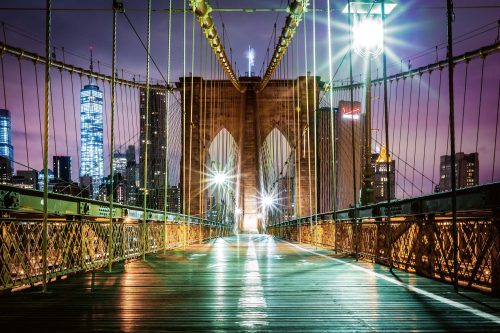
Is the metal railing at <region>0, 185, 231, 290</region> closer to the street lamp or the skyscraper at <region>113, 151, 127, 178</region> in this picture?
the street lamp

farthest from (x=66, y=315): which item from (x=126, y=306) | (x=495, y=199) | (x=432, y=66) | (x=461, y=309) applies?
(x=432, y=66)

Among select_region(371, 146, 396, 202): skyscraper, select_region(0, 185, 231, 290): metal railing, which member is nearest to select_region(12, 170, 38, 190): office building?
select_region(0, 185, 231, 290): metal railing

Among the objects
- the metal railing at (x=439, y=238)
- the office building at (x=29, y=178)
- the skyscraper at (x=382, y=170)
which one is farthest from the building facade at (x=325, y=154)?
the metal railing at (x=439, y=238)

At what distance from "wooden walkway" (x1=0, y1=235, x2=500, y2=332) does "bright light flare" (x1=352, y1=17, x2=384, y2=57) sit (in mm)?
6286

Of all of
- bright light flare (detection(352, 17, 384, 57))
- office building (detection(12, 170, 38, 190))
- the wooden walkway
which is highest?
bright light flare (detection(352, 17, 384, 57))

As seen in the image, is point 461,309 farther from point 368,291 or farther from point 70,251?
point 70,251

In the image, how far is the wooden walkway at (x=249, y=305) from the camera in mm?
3211

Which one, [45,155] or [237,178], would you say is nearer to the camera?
[45,155]

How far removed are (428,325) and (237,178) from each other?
41.2 m

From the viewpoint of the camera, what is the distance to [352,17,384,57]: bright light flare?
10.6 meters

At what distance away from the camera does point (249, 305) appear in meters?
3.92

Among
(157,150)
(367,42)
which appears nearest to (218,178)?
(157,150)

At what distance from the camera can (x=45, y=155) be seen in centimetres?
498

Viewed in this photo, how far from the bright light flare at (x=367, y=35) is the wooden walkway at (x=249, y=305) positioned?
247 inches
